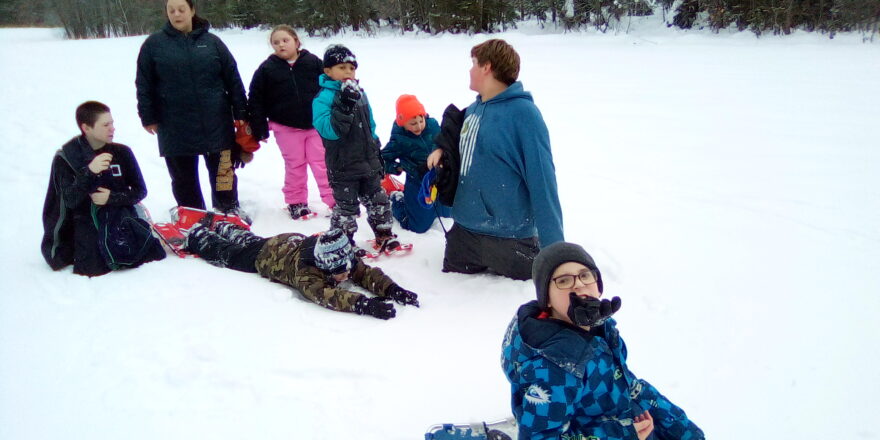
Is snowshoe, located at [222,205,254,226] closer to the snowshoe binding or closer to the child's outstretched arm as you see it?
the snowshoe binding

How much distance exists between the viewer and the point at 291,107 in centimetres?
462

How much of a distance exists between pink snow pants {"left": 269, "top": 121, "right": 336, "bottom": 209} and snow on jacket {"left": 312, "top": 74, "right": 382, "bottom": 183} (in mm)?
848

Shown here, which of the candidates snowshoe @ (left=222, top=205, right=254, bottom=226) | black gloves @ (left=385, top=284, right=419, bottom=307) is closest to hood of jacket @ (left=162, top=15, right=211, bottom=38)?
snowshoe @ (left=222, top=205, right=254, bottom=226)

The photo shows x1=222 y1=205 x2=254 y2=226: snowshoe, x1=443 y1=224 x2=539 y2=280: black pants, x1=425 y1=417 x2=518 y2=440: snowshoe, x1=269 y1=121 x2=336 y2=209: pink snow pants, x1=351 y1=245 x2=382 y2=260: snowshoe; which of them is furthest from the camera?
x1=269 y1=121 x2=336 y2=209: pink snow pants

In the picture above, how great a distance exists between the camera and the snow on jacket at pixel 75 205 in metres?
3.49

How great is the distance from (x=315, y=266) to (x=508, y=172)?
132cm

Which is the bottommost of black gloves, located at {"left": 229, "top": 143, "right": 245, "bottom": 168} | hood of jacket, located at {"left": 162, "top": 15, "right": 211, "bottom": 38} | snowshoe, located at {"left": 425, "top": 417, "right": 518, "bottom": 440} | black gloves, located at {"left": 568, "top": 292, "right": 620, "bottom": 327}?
snowshoe, located at {"left": 425, "top": 417, "right": 518, "bottom": 440}

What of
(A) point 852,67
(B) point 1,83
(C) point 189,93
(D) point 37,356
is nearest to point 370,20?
(B) point 1,83

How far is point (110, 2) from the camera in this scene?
3488cm

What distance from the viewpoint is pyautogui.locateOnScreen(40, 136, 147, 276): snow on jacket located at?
3.49m

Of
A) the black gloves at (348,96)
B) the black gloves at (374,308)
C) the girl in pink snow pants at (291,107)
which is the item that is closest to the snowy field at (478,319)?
the black gloves at (374,308)

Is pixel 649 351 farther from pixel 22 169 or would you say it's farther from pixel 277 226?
Result: pixel 22 169

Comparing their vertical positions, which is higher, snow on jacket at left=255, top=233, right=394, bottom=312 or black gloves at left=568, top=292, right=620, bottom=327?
black gloves at left=568, top=292, right=620, bottom=327

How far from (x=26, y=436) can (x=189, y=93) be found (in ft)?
8.91
